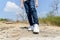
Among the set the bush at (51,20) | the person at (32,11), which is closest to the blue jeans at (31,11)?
the person at (32,11)

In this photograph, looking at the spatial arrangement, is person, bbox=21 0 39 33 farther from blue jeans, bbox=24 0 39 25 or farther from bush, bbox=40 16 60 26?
bush, bbox=40 16 60 26

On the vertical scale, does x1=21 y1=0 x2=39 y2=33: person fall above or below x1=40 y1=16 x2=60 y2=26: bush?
above

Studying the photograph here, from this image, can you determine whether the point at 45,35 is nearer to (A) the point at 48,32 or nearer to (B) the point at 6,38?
(A) the point at 48,32

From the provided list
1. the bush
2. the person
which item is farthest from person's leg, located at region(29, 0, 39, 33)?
the bush

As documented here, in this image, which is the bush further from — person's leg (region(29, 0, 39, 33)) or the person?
person's leg (region(29, 0, 39, 33))

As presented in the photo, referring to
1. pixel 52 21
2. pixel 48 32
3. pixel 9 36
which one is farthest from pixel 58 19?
pixel 9 36

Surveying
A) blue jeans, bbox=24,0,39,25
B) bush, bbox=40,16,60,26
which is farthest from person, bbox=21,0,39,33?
bush, bbox=40,16,60,26

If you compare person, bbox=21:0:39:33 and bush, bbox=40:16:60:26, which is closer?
person, bbox=21:0:39:33

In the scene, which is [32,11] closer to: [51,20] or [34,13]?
[34,13]

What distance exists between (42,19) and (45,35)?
6.97 ft

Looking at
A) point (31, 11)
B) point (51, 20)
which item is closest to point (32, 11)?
point (31, 11)

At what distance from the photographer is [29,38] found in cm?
447

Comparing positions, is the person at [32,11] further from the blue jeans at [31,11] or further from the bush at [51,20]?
the bush at [51,20]

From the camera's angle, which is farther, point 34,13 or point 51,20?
point 51,20
